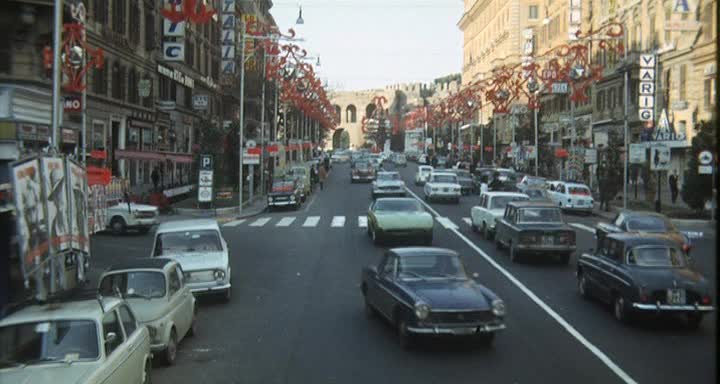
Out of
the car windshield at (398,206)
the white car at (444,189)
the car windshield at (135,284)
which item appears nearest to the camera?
the car windshield at (135,284)

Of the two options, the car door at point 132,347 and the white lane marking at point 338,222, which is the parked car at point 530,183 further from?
the car door at point 132,347

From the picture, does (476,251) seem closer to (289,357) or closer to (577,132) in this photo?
(289,357)

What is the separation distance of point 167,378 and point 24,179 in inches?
148

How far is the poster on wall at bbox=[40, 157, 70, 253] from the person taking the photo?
12517 mm

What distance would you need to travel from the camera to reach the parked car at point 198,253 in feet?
51.7

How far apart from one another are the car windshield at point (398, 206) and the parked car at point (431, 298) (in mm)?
11215

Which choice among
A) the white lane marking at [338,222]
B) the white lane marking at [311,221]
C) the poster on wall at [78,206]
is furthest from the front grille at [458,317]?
the white lane marking at [311,221]

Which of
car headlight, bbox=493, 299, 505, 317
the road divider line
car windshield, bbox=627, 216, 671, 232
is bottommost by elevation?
the road divider line

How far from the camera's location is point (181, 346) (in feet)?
41.4

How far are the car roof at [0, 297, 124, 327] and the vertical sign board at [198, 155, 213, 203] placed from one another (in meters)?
29.8

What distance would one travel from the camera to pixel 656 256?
14.3 meters

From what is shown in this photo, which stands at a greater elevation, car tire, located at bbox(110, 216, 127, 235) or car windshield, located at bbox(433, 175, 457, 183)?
car windshield, located at bbox(433, 175, 457, 183)

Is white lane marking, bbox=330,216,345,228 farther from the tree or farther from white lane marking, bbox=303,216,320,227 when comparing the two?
the tree

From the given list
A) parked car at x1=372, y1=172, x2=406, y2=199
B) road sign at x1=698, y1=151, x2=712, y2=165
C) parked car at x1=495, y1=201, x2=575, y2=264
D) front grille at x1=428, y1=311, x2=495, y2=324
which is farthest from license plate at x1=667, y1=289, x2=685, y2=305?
parked car at x1=372, y1=172, x2=406, y2=199
